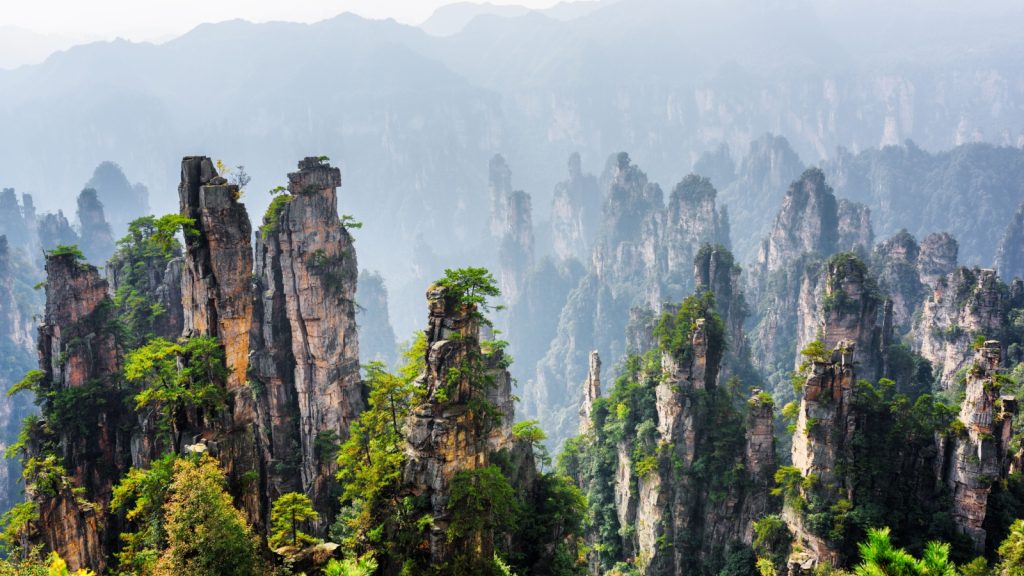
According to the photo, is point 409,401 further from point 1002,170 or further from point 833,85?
point 833,85

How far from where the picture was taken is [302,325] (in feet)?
107

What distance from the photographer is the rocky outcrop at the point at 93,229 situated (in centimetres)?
9112

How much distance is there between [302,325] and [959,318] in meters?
43.1

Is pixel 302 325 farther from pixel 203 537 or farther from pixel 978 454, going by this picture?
pixel 978 454

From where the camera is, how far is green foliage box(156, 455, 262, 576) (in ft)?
46.7

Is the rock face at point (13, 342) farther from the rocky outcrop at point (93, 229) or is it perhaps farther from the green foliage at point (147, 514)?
the green foliage at point (147, 514)

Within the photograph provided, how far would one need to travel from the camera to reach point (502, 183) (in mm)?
148000

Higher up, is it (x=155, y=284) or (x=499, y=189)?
(x=499, y=189)

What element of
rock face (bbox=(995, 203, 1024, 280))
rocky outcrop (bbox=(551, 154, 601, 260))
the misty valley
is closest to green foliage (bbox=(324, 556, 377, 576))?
the misty valley

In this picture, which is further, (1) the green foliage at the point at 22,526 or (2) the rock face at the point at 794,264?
(2) the rock face at the point at 794,264

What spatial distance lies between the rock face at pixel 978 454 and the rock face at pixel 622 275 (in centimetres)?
6214

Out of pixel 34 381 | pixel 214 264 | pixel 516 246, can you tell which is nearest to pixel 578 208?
pixel 516 246

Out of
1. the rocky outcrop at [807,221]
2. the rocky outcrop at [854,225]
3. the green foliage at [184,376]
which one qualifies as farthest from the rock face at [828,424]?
the rocky outcrop at [854,225]

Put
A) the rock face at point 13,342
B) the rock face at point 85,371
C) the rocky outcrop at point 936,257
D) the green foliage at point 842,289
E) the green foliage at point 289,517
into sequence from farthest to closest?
1. the rocky outcrop at point 936,257
2. the rock face at point 13,342
3. the green foliage at point 842,289
4. the rock face at point 85,371
5. the green foliage at point 289,517
